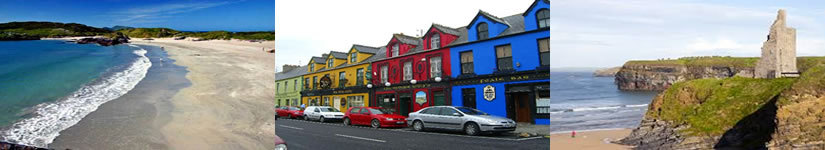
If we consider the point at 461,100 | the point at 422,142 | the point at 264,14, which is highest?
the point at 264,14

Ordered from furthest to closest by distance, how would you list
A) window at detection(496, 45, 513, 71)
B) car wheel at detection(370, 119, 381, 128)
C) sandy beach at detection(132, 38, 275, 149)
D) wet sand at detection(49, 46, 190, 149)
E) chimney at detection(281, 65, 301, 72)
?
wet sand at detection(49, 46, 190, 149) < sandy beach at detection(132, 38, 275, 149) < chimney at detection(281, 65, 301, 72) < car wheel at detection(370, 119, 381, 128) < window at detection(496, 45, 513, 71)

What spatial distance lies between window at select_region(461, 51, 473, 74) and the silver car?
0.62 ft

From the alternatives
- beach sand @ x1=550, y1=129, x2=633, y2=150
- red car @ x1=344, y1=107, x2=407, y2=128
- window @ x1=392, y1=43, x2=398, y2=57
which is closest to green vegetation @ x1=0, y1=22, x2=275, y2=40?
red car @ x1=344, y1=107, x2=407, y2=128

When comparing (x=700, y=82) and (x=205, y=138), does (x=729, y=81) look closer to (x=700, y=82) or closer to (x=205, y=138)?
(x=700, y=82)

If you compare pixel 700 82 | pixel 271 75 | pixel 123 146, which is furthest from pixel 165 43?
pixel 700 82

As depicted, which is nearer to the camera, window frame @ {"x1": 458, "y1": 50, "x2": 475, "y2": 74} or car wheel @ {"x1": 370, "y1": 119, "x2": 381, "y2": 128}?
window frame @ {"x1": 458, "y1": 50, "x2": 475, "y2": 74}

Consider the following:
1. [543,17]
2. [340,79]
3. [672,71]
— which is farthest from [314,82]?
[672,71]

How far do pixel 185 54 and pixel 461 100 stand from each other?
344 centimetres

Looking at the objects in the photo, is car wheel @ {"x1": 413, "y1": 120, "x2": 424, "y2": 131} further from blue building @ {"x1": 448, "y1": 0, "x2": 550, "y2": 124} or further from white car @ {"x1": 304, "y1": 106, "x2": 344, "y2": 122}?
white car @ {"x1": 304, "y1": 106, "x2": 344, "y2": 122}

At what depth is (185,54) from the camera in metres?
4.59

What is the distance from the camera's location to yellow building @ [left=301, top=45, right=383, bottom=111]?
111 inches

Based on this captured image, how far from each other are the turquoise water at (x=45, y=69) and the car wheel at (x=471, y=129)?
3.93 meters

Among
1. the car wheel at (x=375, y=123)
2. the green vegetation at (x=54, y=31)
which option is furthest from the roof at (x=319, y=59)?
the green vegetation at (x=54, y=31)

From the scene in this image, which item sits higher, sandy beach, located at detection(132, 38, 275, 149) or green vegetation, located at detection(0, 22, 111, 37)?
green vegetation, located at detection(0, 22, 111, 37)
